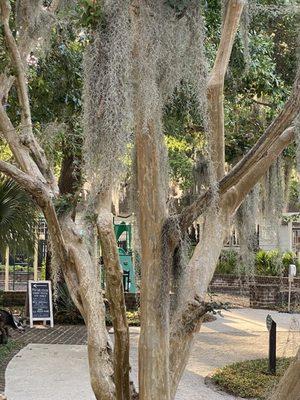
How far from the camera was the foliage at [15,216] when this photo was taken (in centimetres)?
1089

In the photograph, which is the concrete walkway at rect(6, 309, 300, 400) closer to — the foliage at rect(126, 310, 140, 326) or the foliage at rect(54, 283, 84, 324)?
the foliage at rect(126, 310, 140, 326)

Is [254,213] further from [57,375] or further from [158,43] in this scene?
[57,375]

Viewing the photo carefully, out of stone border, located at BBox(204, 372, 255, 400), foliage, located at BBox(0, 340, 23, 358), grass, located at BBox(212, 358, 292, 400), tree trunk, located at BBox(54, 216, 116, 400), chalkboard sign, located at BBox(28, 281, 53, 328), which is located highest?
tree trunk, located at BBox(54, 216, 116, 400)

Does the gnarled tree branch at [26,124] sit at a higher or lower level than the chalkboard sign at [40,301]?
higher

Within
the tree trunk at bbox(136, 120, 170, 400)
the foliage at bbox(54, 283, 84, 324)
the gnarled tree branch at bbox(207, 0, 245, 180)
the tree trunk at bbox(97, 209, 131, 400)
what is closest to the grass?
the tree trunk at bbox(97, 209, 131, 400)

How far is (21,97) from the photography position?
20.9 feet

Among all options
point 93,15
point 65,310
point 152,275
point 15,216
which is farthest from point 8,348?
point 93,15

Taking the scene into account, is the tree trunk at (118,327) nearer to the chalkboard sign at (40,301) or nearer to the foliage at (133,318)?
the foliage at (133,318)

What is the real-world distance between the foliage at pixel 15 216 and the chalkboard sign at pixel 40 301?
286 cm

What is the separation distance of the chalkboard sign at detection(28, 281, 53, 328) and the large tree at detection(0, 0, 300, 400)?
8.83 metres

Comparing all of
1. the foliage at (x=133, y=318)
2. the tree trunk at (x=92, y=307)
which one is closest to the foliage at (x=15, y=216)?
the foliage at (x=133, y=318)

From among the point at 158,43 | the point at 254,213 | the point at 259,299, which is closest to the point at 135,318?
the point at 259,299

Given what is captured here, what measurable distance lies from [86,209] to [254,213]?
71.6 inches

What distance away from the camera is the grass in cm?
815
